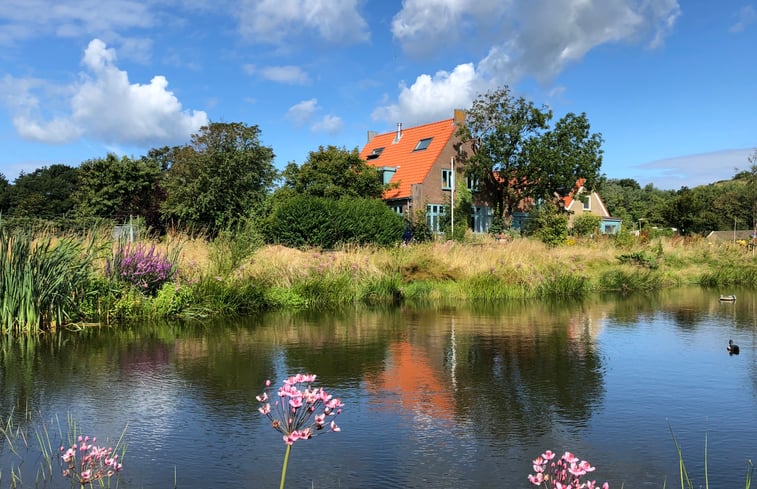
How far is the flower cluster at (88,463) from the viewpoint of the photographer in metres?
3.22

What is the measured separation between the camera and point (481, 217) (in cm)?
4219

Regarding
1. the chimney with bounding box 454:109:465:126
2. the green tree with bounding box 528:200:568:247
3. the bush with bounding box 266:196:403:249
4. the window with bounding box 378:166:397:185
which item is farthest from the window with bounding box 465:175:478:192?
the bush with bounding box 266:196:403:249

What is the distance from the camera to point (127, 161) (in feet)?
133

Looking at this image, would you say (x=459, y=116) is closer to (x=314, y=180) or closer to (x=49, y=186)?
(x=314, y=180)

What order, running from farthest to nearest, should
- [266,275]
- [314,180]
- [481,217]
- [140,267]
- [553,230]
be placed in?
[481,217] → [314,180] → [553,230] → [266,275] → [140,267]

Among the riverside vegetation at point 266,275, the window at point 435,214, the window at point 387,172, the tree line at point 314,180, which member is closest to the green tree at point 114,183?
the tree line at point 314,180

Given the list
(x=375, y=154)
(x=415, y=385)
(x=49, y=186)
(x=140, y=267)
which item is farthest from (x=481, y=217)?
(x=49, y=186)

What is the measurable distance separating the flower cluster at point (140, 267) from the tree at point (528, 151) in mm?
29709

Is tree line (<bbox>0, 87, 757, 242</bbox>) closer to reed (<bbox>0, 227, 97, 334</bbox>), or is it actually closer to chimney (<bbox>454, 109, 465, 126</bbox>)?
chimney (<bbox>454, 109, 465, 126</bbox>)

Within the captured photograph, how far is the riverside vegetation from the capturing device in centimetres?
1032

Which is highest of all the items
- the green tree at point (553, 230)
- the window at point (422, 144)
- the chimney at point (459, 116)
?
the chimney at point (459, 116)

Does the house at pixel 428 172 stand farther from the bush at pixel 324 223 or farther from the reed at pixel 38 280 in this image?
the reed at pixel 38 280

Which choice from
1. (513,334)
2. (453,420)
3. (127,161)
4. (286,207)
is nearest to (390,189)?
(286,207)

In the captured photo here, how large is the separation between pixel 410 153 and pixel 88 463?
129 feet
